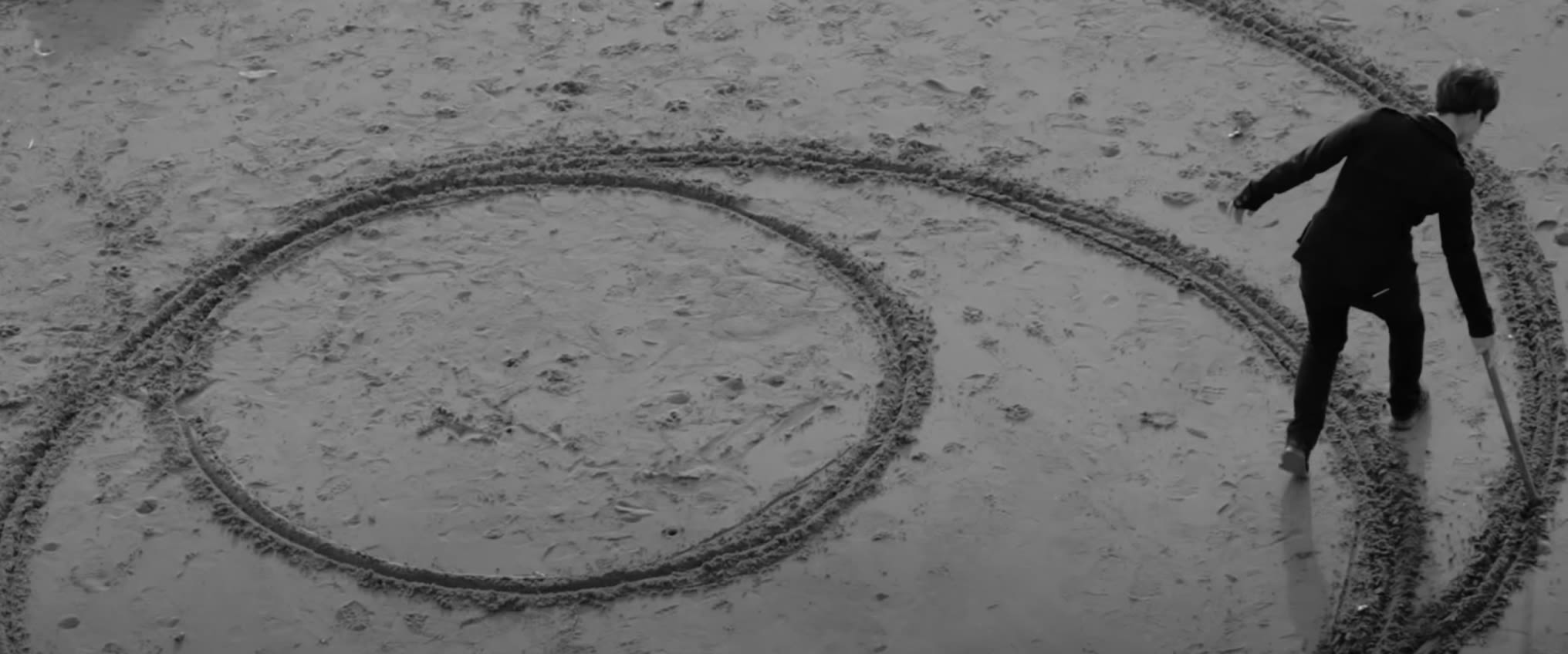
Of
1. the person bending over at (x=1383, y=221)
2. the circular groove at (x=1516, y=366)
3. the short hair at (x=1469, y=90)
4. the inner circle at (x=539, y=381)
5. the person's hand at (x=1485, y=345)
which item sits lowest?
the inner circle at (x=539, y=381)

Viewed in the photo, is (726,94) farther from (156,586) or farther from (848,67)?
(156,586)

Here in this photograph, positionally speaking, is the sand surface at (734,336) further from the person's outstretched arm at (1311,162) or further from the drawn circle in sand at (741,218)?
the person's outstretched arm at (1311,162)

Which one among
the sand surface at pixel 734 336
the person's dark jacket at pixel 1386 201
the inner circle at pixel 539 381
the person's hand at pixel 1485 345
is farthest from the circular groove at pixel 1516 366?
the inner circle at pixel 539 381

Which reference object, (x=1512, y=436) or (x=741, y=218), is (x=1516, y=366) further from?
(x=741, y=218)

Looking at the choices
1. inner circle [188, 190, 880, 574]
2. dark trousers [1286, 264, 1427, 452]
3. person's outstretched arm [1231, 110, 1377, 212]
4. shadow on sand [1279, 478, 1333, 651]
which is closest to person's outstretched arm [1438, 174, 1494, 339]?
dark trousers [1286, 264, 1427, 452]

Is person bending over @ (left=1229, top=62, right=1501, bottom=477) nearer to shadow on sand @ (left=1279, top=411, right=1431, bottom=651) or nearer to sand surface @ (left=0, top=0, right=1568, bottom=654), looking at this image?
shadow on sand @ (left=1279, top=411, right=1431, bottom=651)

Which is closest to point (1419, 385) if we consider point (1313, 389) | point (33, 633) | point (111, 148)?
point (1313, 389)
